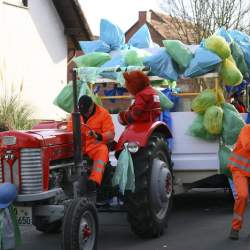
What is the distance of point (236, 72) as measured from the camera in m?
8.36

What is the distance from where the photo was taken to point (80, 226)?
5844 mm

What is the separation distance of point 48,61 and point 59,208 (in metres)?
15.8

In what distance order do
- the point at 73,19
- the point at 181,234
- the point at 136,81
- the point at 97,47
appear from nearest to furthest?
the point at 136,81 → the point at 181,234 → the point at 97,47 → the point at 73,19

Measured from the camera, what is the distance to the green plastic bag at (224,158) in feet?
26.8

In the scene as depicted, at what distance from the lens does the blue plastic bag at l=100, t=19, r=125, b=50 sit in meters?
9.62

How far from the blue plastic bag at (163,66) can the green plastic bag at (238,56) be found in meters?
0.94

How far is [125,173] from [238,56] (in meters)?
3.06

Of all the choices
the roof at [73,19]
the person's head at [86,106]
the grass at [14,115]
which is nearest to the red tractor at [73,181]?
the person's head at [86,106]

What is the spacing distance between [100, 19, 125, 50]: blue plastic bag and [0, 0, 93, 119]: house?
830cm

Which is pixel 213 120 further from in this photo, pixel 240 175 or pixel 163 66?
pixel 240 175

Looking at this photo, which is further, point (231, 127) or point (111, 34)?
point (111, 34)

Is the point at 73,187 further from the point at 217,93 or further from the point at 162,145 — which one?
the point at 217,93

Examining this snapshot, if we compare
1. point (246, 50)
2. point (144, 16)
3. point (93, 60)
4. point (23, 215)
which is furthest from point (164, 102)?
point (144, 16)

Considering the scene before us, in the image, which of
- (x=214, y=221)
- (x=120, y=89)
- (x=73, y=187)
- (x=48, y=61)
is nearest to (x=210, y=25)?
(x=48, y=61)
